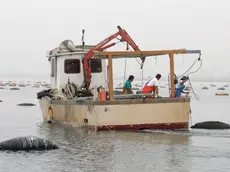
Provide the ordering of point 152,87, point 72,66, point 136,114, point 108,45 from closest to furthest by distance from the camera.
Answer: point 136,114 < point 152,87 < point 108,45 < point 72,66

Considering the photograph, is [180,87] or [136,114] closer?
[136,114]

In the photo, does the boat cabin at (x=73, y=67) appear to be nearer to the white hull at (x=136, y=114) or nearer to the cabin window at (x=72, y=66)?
the cabin window at (x=72, y=66)

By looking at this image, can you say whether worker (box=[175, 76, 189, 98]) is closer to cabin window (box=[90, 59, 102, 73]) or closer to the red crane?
the red crane

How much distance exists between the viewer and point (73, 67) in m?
27.6

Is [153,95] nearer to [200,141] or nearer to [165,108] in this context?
[165,108]

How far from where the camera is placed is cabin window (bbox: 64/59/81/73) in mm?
27531

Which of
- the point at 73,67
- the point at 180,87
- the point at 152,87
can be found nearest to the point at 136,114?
the point at 152,87

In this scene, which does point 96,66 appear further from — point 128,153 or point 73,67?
point 128,153

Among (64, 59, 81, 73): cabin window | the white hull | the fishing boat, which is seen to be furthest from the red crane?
the white hull

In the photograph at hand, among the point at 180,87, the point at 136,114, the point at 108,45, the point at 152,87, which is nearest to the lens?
the point at 136,114

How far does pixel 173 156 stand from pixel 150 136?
449cm

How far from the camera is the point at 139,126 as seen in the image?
22984 mm

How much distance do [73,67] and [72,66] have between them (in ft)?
0.23

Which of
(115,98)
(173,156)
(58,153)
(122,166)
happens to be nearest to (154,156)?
(173,156)
